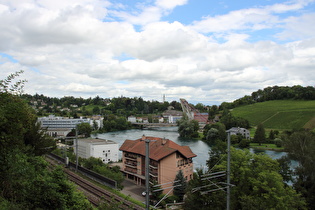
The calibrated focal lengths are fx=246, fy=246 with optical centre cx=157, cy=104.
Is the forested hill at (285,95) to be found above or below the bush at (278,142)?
above

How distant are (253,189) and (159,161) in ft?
20.8

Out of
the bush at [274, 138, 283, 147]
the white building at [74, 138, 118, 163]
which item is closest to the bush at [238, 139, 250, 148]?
the bush at [274, 138, 283, 147]

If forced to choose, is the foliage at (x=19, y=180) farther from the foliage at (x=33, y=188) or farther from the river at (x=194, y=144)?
the river at (x=194, y=144)

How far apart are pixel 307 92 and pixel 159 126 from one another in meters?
36.4

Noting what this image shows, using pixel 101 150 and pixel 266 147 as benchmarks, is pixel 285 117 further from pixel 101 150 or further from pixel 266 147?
pixel 101 150

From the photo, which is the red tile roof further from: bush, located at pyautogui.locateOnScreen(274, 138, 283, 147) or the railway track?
bush, located at pyautogui.locateOnScreen(274, 138, 283, 147)

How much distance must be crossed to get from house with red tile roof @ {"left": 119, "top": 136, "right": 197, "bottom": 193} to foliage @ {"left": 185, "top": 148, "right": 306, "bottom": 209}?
15.4 feet

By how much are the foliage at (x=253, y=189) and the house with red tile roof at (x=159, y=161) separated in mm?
4683

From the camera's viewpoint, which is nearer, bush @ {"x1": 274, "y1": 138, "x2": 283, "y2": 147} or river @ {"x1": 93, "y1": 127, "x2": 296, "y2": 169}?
river @ {"x1": 93, "y1": 127, "x2": 296, "y2": 169}

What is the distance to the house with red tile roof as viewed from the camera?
48.9 feet

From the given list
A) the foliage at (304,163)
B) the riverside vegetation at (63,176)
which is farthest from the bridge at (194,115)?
the riverside vegetation at (63,176)

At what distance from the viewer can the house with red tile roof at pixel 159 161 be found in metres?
14.9

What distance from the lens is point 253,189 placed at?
30.9 ft

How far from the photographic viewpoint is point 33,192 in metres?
5.08
